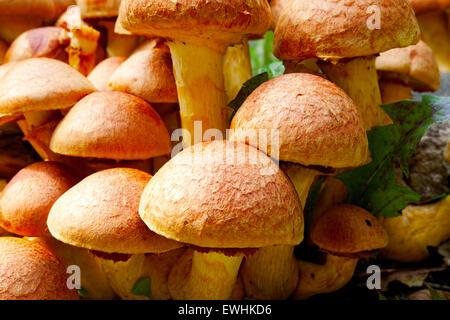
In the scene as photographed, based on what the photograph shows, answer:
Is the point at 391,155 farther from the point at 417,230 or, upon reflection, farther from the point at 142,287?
the point at 142,287

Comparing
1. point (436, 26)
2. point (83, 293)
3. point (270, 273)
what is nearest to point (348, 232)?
point (270, 273)

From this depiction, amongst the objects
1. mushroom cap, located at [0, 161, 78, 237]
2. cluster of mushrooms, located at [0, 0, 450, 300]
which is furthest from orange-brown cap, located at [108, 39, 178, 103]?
mushroom cap, located at [0, 161, 78, 237]

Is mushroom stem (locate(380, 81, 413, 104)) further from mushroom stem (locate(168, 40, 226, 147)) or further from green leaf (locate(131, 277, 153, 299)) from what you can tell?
green leaf (locate(131, 277, 153, 299))

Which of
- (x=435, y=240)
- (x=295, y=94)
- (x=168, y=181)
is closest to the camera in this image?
(x=168, y=181)

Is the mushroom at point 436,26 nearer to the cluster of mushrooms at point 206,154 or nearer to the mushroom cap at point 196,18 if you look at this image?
the cluster of mushrooms at point 206,154

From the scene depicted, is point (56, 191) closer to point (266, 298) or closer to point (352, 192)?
point (266, 298)

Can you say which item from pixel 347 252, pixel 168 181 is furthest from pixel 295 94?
pixel 347 252
